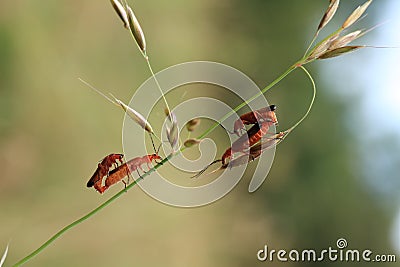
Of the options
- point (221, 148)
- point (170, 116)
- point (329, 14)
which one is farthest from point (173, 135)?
A: point (221, 148)

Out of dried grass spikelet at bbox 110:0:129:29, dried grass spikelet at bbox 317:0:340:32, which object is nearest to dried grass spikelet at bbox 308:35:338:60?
dried grass spikelet at bbox 317:0:340:32

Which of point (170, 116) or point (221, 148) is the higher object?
point (221, 148)

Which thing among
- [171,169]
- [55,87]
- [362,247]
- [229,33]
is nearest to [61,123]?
[55,87]

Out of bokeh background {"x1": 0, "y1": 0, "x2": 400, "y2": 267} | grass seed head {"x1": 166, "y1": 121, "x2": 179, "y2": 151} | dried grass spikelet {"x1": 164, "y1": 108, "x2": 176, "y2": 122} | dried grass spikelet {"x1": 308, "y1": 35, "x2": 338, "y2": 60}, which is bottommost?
grass seed head {"x1": 166, "y1": 121, "x2": 179, "y2": 151}

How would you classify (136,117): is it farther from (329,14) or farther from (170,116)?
(329,14)

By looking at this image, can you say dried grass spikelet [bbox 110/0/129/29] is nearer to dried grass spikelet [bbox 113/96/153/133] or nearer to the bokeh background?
dried grass spikelet [bbox 113/96/153/133]

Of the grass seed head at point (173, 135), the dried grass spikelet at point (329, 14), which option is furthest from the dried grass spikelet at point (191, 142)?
the dried grass spikelet at point (329, 14)

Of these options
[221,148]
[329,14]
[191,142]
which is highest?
[221,148]

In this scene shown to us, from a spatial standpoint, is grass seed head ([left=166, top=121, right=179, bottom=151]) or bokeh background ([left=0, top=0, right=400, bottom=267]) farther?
bokeh background ([left=0, top=0, right=400, bottom=267])
